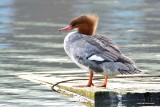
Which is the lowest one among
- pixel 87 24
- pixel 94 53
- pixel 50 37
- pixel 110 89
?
pixel 110 89

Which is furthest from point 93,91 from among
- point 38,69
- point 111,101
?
point 38,69

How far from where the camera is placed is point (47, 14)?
31812 millimetres

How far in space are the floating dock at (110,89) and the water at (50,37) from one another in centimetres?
24

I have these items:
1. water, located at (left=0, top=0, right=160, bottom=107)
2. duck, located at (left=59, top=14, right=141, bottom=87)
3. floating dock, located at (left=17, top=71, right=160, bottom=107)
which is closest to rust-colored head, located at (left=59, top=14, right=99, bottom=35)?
duck, located at (left=59, top=14, right=141, bottom=87)

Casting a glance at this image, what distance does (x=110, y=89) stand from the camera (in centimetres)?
1210

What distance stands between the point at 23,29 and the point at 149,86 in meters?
12.7

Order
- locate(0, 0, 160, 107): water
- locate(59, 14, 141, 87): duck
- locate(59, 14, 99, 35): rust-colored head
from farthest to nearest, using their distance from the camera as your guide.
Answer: locate(0, 0, 160, 107): water
locate(59, 14, 99, 35): rust-colored head
locate(59, 14, 141, 87): duck

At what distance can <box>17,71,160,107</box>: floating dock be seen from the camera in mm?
11758

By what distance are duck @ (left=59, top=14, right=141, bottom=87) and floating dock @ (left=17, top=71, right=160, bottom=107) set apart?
267 mm

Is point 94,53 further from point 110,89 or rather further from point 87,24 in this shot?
point 87,24

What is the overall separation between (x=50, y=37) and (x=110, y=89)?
1090 centimetres

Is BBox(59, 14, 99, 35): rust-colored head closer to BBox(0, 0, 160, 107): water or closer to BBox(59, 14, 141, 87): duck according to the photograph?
BBox(59, 14, 141, 87): duck

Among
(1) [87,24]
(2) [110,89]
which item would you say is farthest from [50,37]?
(2) [110,89]

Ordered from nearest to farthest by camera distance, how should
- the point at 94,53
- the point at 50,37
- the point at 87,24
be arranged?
1. the point at 94,53
2. the point at 87,24
3. the point at 50,37
